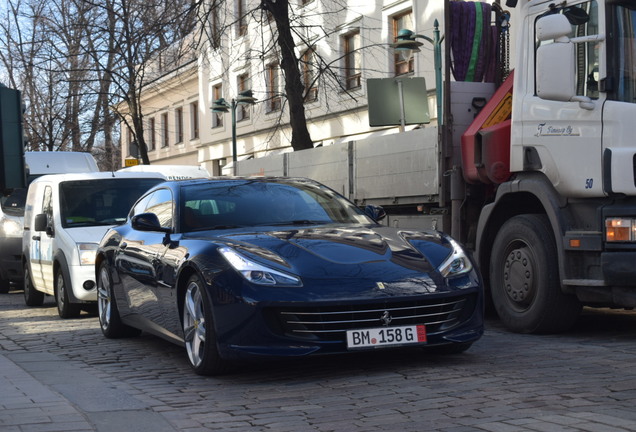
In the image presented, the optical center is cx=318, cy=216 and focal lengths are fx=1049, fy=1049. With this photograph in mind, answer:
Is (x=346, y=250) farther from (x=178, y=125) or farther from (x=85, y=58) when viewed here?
(x=178, y=125)

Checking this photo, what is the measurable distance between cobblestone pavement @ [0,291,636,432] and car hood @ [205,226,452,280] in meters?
0.69

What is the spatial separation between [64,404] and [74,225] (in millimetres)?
6641

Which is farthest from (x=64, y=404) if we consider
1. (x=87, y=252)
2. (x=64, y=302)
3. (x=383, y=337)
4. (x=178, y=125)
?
(x=178, y=125)

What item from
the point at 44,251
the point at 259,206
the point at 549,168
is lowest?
the point at 44,251

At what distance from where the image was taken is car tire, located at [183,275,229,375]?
6859 millimetres

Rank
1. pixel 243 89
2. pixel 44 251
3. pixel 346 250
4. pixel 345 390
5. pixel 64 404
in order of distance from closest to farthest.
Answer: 1. pixel 64 404
2. pixel 345 390
3. pixel 346 250
4. pixel 44 251
5. pixel 243 89

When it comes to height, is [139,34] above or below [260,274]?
above

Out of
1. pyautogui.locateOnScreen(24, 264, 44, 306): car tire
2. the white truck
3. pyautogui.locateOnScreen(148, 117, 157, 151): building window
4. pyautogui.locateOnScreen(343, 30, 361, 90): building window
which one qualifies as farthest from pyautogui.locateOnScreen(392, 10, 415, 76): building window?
pyautogui.locateOnScreen(148, 117, 157, 151): building window

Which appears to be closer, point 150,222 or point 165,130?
point 150,222

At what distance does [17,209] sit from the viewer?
1755cm

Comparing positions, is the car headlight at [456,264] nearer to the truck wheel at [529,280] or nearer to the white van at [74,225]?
the truck wheel at [529,280]

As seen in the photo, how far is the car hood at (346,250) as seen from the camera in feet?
22.1

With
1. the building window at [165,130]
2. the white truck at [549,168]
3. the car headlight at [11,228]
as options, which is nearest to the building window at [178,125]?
the building window at [165,130]

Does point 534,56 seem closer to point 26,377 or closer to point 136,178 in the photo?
point 26,377
